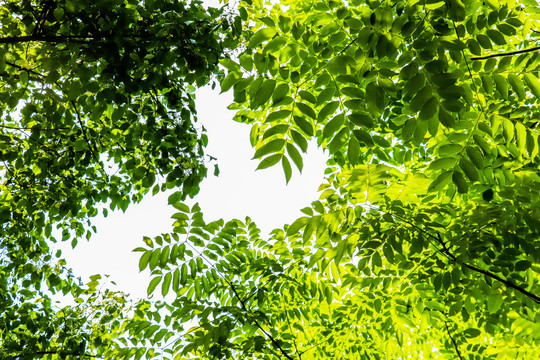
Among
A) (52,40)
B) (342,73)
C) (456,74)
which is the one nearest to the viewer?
(456,74)

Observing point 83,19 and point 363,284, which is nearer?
point 83,19

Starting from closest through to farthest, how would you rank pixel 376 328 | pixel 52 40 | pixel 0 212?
pixel 52 40
pixel 0 212
pixel 376 328

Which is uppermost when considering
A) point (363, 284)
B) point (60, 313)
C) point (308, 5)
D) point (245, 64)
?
point (308, 5)

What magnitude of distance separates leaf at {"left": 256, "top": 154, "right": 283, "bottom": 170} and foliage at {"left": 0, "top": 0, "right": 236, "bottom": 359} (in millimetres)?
1352

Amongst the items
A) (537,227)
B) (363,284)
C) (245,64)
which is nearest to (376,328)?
(363,284)

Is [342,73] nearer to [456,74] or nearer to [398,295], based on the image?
[456,74]

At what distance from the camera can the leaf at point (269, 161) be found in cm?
180

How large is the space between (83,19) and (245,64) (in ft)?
4.98

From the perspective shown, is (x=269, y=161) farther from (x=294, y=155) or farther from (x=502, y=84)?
(x=502, y=84)

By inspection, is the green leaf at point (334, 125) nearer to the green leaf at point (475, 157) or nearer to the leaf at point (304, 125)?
the leaf at point (304, 125)

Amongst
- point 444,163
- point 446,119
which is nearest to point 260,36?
point 446,119

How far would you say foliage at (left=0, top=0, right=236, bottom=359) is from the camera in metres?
2.53

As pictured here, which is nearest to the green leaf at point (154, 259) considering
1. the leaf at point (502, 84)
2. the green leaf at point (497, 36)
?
the leaf at point (502, 84)

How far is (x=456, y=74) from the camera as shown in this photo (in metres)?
1.61
